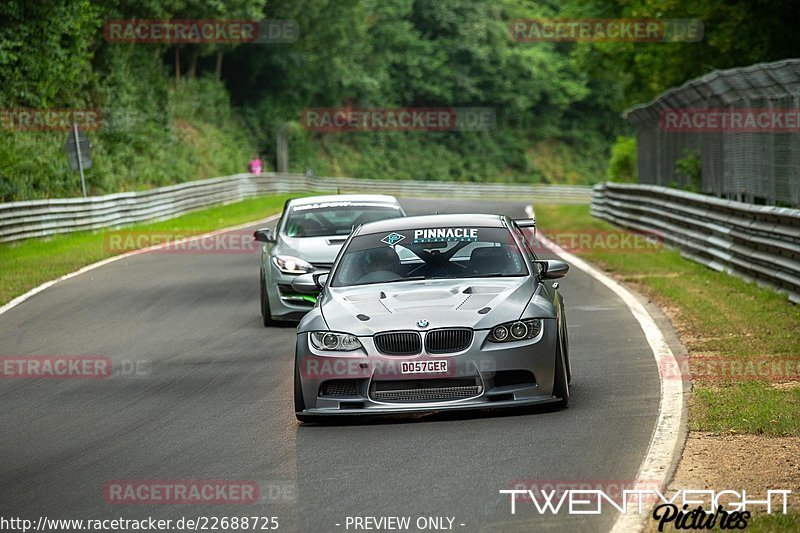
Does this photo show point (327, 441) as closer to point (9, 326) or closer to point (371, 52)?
point (9, 326)

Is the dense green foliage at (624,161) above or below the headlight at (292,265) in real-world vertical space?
below

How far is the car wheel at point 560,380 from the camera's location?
30.3 feet

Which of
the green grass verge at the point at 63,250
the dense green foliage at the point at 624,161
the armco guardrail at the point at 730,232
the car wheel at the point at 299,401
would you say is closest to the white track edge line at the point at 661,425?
the armco guardrail at the point at 730,232

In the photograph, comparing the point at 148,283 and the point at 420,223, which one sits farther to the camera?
the point at 148,283

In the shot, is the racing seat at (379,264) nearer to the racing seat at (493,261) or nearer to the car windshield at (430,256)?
the car windshield at (430,256)

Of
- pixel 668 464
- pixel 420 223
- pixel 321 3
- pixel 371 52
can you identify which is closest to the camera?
pixel 668 464

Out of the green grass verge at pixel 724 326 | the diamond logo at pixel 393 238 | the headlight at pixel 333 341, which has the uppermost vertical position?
the diamond logo at pixel 393 238

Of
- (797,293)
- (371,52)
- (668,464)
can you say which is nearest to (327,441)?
(668,464)

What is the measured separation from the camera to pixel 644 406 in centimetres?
948

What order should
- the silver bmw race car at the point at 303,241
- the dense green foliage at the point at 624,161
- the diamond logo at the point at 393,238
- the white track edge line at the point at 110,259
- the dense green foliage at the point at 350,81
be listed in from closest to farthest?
the diamond logo at the point at 393,238 < the silver bmw race car at the point at 303,241 < the white track edge line at the point at 110,259 < the dense green foliage at the point at 350,81 < the dense green foliage at the point at 624,161

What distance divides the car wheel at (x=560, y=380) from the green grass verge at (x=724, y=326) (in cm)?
86

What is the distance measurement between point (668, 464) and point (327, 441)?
2268 millimetres

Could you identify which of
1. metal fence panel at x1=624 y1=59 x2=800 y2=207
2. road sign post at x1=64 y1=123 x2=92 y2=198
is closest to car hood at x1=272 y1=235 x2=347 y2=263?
metal fence panel at x1=624 y1=59 x2=800 y2=207

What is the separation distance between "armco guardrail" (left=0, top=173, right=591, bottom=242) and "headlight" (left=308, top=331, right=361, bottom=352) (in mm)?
8787
